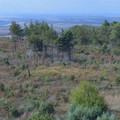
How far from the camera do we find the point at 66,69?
32781 mm

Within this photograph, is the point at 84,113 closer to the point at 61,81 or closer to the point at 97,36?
the point at 61,81

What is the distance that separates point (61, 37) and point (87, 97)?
26.8 meters

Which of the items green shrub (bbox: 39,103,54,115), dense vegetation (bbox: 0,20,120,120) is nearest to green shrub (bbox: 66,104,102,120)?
dense vegetation (bbox: 0,20,120,120)

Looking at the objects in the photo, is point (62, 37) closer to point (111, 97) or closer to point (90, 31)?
point (90, 31)

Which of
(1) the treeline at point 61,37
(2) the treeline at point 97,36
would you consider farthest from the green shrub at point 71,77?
(2) the treeline at point 97,36

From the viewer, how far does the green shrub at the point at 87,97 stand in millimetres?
15945

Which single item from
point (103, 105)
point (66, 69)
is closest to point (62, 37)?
point (66, 69)

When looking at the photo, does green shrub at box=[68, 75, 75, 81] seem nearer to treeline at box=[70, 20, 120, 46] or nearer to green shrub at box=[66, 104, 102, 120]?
green shrub at box=[66, 104, 102, 120]

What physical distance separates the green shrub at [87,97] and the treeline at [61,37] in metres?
24.7

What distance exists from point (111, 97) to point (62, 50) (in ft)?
77.4

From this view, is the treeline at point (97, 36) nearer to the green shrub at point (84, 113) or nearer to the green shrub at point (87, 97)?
the green shrub at point (87, 97)

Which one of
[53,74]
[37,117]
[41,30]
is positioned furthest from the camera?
[41,30]

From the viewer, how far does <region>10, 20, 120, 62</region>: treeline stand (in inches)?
1714

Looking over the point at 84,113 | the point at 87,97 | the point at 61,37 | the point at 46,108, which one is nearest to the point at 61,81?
the point at 46,108
